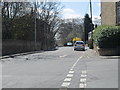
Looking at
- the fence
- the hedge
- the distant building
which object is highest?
the distant building

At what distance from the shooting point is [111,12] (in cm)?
4525

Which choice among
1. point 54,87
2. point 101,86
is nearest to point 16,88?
point 54,87

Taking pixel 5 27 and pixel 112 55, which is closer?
pixel 112 55

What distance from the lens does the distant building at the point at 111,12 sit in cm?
4278

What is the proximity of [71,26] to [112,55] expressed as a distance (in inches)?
3344

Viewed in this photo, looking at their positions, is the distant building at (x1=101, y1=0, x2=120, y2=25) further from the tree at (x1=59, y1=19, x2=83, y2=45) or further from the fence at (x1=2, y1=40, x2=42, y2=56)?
the tree at (x1=59, y1=19, x2=83, y2=45)

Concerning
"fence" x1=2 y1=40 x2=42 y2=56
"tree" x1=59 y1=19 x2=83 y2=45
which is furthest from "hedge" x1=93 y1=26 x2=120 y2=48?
"tree" x1=59 y1=19 x2=83 y2=45

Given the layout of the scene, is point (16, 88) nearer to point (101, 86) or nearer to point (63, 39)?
point (101, 86)

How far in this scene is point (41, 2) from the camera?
74188 millimetres

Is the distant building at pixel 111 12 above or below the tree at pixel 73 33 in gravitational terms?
above

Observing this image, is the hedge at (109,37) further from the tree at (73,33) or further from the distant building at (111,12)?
the tree at (73,33)

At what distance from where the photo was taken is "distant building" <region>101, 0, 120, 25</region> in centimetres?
4278

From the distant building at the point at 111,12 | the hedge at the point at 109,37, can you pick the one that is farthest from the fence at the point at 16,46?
the hedge at the point at 109,37

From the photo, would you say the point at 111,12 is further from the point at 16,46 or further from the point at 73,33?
the point at 73,33
